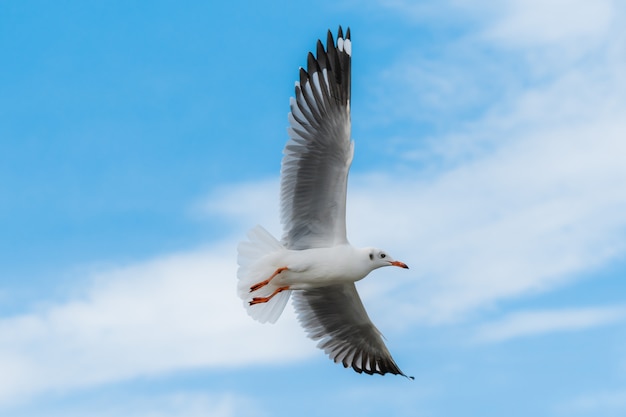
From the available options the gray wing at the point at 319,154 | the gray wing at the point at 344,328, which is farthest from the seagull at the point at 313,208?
the gray wing at the point at 344,328

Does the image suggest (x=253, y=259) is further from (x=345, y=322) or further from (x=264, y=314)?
(x=345, y=322)

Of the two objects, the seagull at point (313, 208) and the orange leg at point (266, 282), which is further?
the orange leg at point (266, 282)

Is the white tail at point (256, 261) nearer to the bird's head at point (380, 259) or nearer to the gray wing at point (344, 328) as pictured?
the gray wing at point (344, 328)

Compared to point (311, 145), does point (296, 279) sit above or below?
below

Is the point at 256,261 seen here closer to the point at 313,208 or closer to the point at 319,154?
the point at 313,208

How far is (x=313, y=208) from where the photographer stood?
10.0m

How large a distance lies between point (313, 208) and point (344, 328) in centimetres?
171

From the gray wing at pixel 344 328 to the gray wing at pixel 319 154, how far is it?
859 millimetres

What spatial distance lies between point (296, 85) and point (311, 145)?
2.05ft

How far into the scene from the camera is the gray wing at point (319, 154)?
32.3 feet

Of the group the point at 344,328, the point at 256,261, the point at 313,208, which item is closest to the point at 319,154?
the point at 313,208

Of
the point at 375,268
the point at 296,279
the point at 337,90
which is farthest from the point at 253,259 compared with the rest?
the point at 337,90

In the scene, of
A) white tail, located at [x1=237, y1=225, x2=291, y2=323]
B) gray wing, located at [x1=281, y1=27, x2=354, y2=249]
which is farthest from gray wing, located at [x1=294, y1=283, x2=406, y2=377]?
gray wing, located at [x1=281, y1=27, x2=354, y2=249]

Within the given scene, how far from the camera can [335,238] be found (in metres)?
10.1
